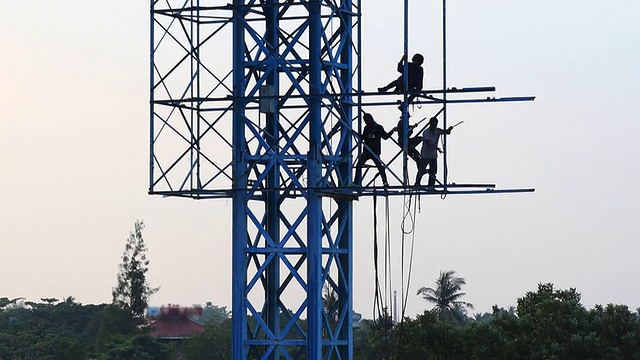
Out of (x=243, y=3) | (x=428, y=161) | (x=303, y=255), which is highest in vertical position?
(x=243, y=3)

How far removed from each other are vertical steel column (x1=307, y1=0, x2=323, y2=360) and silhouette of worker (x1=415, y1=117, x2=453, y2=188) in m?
1.43

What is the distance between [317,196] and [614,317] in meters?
27.8

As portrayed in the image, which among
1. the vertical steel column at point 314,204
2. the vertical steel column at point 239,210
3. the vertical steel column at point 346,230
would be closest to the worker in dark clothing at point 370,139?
the vertical steel column at point 346,230

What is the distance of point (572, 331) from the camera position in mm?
46406

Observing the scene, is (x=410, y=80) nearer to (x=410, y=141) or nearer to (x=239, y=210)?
(x=410, y=141)

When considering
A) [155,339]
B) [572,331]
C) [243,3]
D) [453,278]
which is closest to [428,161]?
[243,3]

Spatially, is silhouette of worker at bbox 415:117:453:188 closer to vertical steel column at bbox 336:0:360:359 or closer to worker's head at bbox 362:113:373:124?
worker's head at bbox 362:113:373:124

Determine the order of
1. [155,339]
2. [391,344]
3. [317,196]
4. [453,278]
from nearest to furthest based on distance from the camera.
Result: [317,196] → [391,344] → [155,339] → [453,278]

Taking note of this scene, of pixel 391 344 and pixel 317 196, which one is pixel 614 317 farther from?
pixel 317 196

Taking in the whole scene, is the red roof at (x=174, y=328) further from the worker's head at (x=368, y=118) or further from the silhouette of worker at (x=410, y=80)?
the silhouette of worker at (x=410, y=80)

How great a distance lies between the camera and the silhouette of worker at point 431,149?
20.5 m

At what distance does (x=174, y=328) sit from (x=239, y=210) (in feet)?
198

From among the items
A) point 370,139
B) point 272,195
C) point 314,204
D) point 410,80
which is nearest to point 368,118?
point 370,139

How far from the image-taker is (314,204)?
20.3 metres
